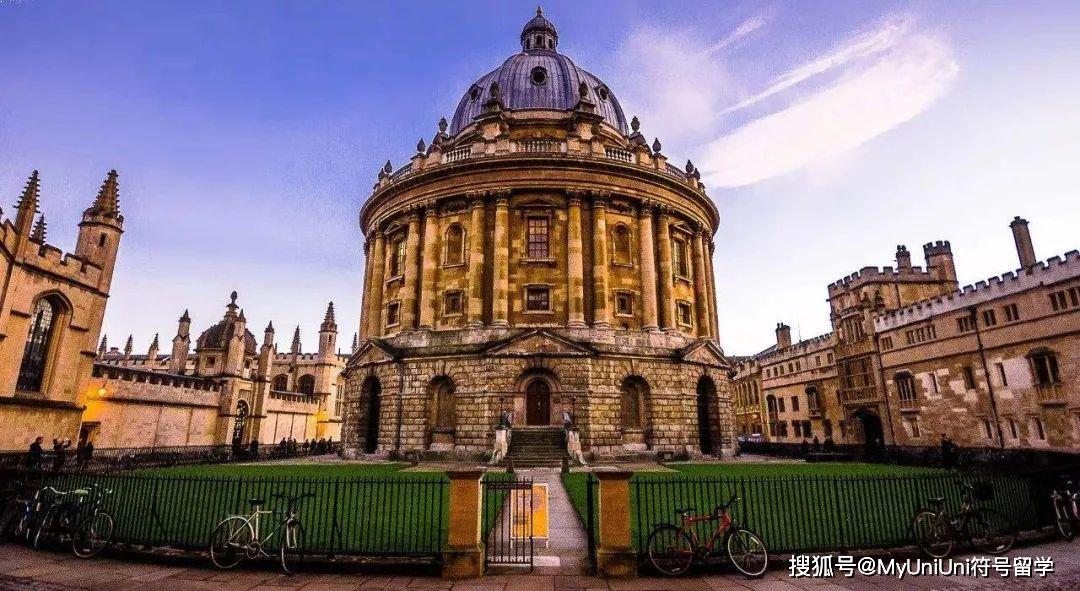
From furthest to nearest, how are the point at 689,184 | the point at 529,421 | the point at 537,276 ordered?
the point at 689,184 → the point at 537,276 → the point at 529,421

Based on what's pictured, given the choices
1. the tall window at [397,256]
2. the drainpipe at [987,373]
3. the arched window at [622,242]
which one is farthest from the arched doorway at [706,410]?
the tall window at [397,256]

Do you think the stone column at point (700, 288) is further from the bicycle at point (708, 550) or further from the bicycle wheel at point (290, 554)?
the bicycle wheel at point (290, 554)

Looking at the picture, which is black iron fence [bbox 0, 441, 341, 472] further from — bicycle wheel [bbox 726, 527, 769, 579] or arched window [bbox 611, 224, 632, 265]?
arched window [bbox 611, 224, 632, 265]

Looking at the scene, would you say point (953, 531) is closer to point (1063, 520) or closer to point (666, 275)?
point (1063, 520)

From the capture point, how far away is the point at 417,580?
7.91m

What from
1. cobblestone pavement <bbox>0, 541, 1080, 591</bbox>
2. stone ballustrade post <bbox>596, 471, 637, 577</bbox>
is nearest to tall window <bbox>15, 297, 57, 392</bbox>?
cobblestone pavement <bbox>0, 541, 1080, 591</bbox>

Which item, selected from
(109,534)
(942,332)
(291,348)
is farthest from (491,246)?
(291,348)

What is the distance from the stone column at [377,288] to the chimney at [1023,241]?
40.6 meters

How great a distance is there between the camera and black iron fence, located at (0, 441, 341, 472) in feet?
65.2

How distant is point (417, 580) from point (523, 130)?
111 ft

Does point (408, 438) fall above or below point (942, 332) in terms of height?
below

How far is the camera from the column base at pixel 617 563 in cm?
795

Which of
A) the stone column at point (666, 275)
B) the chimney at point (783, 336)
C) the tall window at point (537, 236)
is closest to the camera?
the tall window at point (537, 236)

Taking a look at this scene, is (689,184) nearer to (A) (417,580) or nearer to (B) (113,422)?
(A) (417,580)
